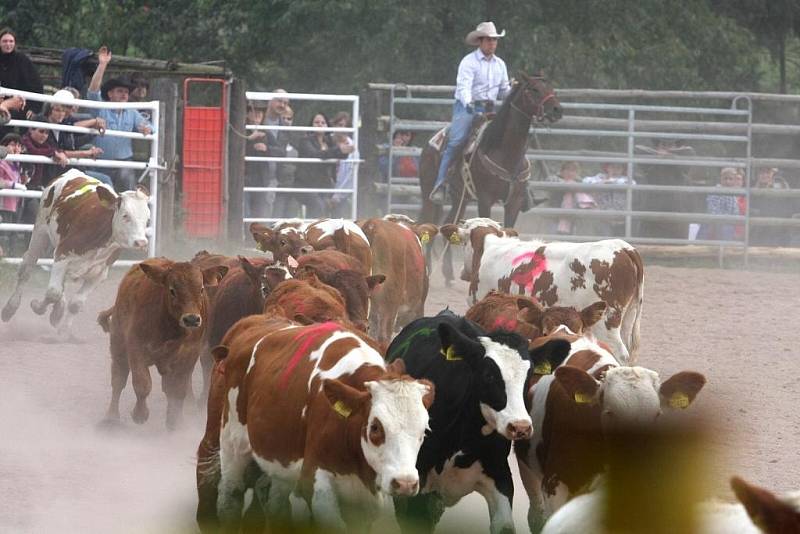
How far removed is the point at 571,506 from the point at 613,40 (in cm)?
2462

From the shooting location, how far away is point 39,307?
42.5 ft

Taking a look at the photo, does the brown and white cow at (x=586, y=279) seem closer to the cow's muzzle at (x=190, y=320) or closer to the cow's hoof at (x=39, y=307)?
the cow's muzzle at (x=190, y=320)

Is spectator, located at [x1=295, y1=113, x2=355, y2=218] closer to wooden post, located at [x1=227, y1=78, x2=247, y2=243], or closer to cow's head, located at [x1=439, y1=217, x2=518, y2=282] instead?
wooden post, located at [x1=227, y1=78, x2=247, y2=243]

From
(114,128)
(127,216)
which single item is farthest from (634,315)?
(114,128)

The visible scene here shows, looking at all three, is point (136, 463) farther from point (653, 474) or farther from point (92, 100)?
point (92, 100)

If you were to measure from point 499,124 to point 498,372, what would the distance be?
11.2 m

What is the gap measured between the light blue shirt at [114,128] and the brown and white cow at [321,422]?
33.2 ft

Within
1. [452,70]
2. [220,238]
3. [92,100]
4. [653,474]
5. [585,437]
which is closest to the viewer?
[653,474]

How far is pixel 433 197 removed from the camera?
1800 cm

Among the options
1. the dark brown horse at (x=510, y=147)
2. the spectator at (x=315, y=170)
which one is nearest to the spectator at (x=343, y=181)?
the spectator at (x=315, y=170)

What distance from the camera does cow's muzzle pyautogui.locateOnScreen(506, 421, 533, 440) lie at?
5.92 meters

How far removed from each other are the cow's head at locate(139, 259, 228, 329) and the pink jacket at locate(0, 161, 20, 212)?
5.84 m

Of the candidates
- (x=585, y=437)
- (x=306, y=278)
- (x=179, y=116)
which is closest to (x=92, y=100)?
(x=179, y=116)

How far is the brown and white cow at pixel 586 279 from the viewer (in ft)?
34.7
